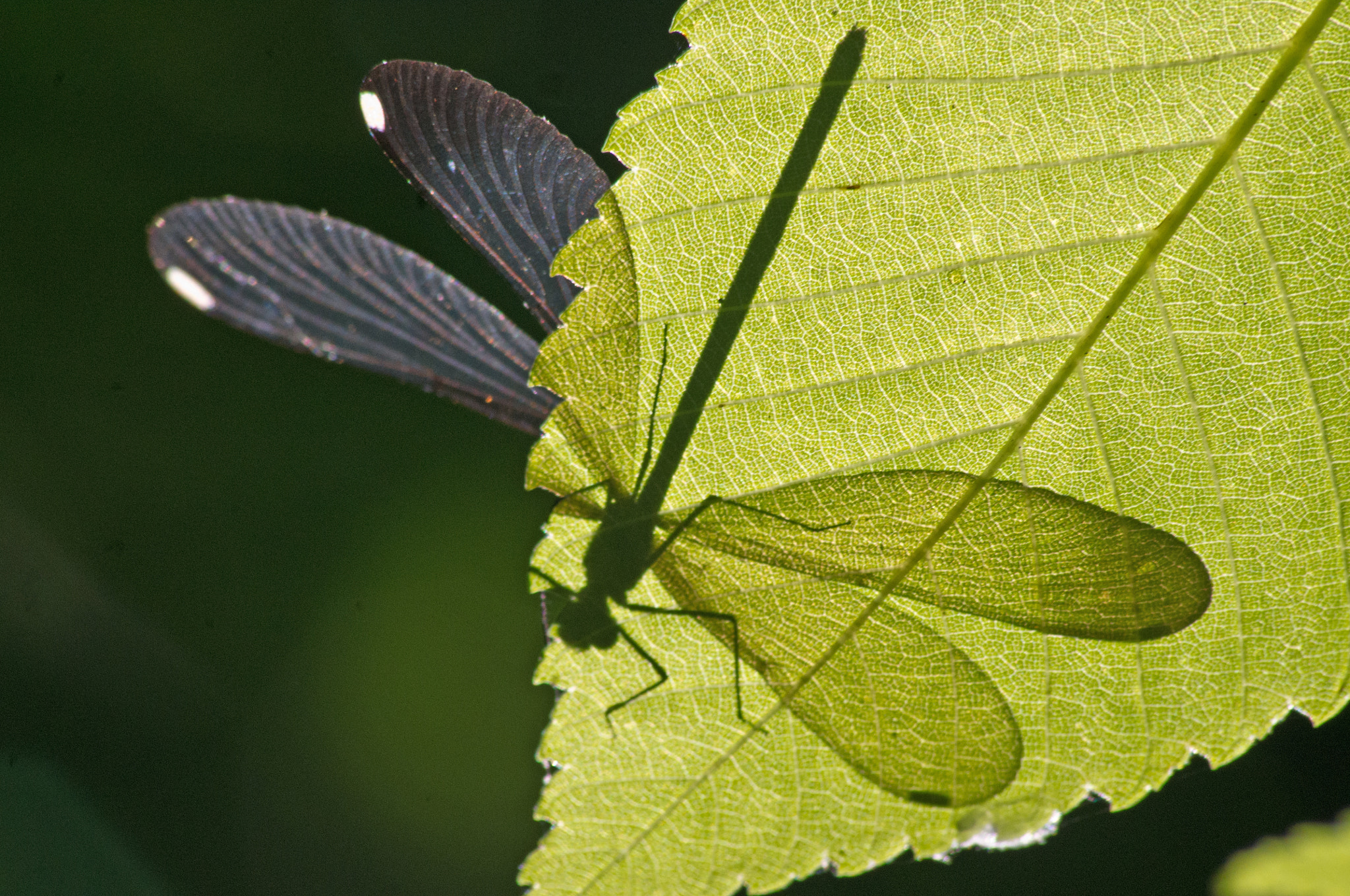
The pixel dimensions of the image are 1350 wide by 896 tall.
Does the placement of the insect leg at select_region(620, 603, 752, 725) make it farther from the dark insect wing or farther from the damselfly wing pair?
the dark insect wing

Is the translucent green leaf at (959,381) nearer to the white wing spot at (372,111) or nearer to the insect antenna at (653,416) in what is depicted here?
the insect antenna at (653,416)

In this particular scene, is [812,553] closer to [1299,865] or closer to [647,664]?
[647,664]

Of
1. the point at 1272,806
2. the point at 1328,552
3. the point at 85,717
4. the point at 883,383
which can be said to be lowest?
the point at 1272,806

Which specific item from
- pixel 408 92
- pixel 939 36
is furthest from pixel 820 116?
pixel 408 92

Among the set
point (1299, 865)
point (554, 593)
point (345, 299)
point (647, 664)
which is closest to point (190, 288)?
point (345, 299)

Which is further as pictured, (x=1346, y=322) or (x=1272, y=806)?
(x=1272, y=806)

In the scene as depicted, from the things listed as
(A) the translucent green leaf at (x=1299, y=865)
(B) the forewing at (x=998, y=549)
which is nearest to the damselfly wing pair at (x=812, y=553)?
(B) the forewing at (x=998, y=549)

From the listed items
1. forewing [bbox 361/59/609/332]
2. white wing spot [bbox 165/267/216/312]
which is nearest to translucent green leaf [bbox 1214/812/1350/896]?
forewing [bbox 361/59/609/332]

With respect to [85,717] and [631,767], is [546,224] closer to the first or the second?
[631,767]

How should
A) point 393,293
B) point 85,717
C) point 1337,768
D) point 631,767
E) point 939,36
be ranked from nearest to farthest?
point 939,36 < point 631,767 < point 393,293 < point 1337,768 < point 85,717
